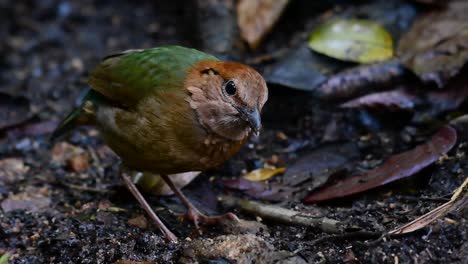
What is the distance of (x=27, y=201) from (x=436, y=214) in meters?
2.54

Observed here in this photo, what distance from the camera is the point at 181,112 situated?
404cm

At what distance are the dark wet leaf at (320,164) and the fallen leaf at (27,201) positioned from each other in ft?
5.15

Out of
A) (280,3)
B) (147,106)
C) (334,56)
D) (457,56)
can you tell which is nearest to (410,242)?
A: (147,106)

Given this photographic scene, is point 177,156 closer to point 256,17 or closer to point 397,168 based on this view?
point 397,168

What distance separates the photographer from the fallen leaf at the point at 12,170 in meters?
5.02

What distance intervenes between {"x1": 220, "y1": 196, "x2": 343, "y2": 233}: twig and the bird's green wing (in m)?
0.86

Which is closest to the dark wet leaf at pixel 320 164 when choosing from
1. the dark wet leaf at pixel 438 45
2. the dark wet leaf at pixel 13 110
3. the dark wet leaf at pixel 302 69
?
the dark wet leaf at pixel 302 69

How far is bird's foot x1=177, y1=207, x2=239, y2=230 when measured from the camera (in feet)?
13.8

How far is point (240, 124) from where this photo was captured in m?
4.02

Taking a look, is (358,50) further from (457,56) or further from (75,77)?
(75,77)

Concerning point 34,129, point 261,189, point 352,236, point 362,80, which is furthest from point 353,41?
point 34,129

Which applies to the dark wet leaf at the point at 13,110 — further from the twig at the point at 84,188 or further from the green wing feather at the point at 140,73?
the green wing feather at the point at 140,73

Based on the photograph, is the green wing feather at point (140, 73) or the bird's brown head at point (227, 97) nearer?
the bird's brown head at point (227, 97)

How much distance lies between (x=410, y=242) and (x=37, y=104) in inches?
151
